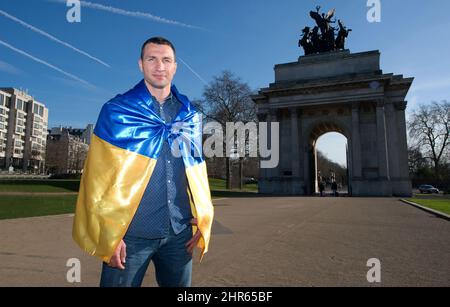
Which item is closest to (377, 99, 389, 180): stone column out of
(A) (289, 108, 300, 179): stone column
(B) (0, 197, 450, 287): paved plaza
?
(A) (289, 108, 300, 179): stone column

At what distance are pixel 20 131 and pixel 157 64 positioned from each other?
438ft

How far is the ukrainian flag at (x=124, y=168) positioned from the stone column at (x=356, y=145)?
3425 cm

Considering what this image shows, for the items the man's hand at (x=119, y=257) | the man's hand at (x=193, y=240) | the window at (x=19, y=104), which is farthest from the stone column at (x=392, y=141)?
the window at (x=19, y=104)

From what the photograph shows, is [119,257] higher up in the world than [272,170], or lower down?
lower down

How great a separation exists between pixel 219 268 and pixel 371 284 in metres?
2.32

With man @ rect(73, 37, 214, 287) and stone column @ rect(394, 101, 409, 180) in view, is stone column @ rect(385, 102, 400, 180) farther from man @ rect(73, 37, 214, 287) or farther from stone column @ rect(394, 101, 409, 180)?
man @ rect(73, 37, 214, 287)

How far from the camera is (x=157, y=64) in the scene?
9.05ft

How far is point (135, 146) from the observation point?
255cm

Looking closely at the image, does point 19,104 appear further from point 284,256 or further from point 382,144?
point 284,256

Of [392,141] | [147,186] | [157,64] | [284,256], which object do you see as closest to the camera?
[147,186]

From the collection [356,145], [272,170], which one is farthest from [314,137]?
[272,170]

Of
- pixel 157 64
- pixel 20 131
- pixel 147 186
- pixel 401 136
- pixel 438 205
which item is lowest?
pixel 438 205

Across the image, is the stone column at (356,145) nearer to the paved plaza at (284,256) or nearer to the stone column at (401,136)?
the stone column at (401,136)
